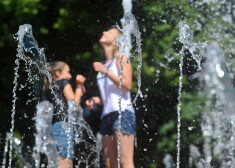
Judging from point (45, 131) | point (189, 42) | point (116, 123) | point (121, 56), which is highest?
point (189, 42)

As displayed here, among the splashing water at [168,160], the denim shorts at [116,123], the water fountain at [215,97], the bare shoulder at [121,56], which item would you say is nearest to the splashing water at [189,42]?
the water fountain at [215,97]

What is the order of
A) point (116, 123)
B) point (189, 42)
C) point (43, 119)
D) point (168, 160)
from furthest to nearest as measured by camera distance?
point (168, 160) → point (189, 42) → point (116, 123) → point (43, 119)

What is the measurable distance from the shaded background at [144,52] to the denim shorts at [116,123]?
2.43 meters

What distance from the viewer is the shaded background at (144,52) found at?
22.7ft

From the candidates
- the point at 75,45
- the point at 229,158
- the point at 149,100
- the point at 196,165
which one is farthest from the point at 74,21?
the point at 229,158

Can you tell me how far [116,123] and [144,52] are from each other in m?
3.45

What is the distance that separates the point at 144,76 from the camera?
7.21 meters

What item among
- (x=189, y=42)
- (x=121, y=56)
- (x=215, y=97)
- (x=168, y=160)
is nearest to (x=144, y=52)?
(x=168, y=160)

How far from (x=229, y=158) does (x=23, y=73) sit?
3.24 m

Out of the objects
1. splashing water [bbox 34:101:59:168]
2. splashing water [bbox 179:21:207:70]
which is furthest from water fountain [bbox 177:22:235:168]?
splashing water [bbox 34:101:59:168]

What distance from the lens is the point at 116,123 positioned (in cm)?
402

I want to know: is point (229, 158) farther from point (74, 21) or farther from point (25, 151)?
point (74, 21)

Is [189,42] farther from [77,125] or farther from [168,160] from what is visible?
[168,160]

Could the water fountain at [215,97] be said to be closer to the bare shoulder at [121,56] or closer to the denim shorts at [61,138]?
the bare shoulder at [121,56]
